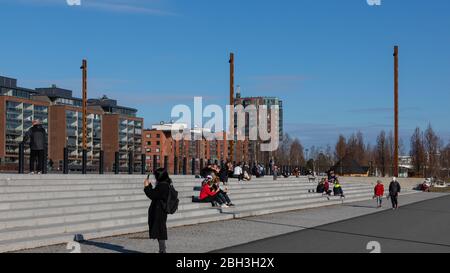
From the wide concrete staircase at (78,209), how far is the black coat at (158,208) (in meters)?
3.18

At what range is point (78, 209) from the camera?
17047 mm

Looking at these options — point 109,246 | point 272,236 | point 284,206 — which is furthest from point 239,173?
point 109,246

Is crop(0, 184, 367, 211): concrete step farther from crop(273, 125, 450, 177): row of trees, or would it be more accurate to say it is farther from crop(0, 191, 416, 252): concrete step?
crop(273, 125, 450, 177): row of trees

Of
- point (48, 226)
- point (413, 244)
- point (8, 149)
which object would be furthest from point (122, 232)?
point (8, 149)

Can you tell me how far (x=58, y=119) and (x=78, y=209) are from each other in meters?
81.5

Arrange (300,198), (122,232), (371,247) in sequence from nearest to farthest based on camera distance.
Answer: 1. (371,247)
2. (122,232)
3. (300,198)

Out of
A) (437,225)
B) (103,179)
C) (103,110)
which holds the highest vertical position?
(103,110)

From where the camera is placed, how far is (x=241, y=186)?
1261 inches

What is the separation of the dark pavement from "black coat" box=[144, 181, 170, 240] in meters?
2.47

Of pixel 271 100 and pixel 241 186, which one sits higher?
pixel 271 100

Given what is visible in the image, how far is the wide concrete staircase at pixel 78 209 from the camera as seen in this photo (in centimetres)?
1413

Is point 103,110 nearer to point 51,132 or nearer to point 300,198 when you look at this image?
point 51,132
